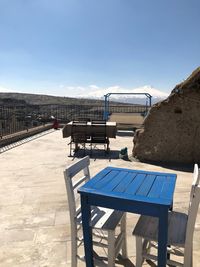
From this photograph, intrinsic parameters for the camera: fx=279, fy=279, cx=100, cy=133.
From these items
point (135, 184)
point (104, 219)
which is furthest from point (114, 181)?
point (104, 219)

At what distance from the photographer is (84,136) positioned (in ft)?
25.9

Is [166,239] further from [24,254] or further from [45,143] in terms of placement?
[45,143]

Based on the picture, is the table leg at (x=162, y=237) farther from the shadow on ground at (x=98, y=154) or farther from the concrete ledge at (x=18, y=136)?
the concrete ledge at (x=18, y=136)

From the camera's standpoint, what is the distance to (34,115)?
47.0ft

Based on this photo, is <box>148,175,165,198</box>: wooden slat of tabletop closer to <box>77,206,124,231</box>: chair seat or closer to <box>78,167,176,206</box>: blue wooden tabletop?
<box>78,167,176,206</box>: blue wooden tabletop

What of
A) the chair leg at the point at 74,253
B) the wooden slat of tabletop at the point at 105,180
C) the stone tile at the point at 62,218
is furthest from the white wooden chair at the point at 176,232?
the stone tile at the point at 62,218

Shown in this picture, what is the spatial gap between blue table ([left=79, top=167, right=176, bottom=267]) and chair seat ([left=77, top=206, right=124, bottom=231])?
0.14m

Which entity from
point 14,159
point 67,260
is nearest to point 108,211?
point 67,260

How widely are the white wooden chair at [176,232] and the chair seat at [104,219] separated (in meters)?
0.20

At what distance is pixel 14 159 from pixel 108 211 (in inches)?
199

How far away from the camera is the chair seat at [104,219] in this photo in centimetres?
241

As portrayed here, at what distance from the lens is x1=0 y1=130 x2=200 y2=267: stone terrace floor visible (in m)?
2.91

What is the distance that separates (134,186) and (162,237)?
470 millimetres

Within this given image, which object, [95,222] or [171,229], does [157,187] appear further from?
[95,222]
